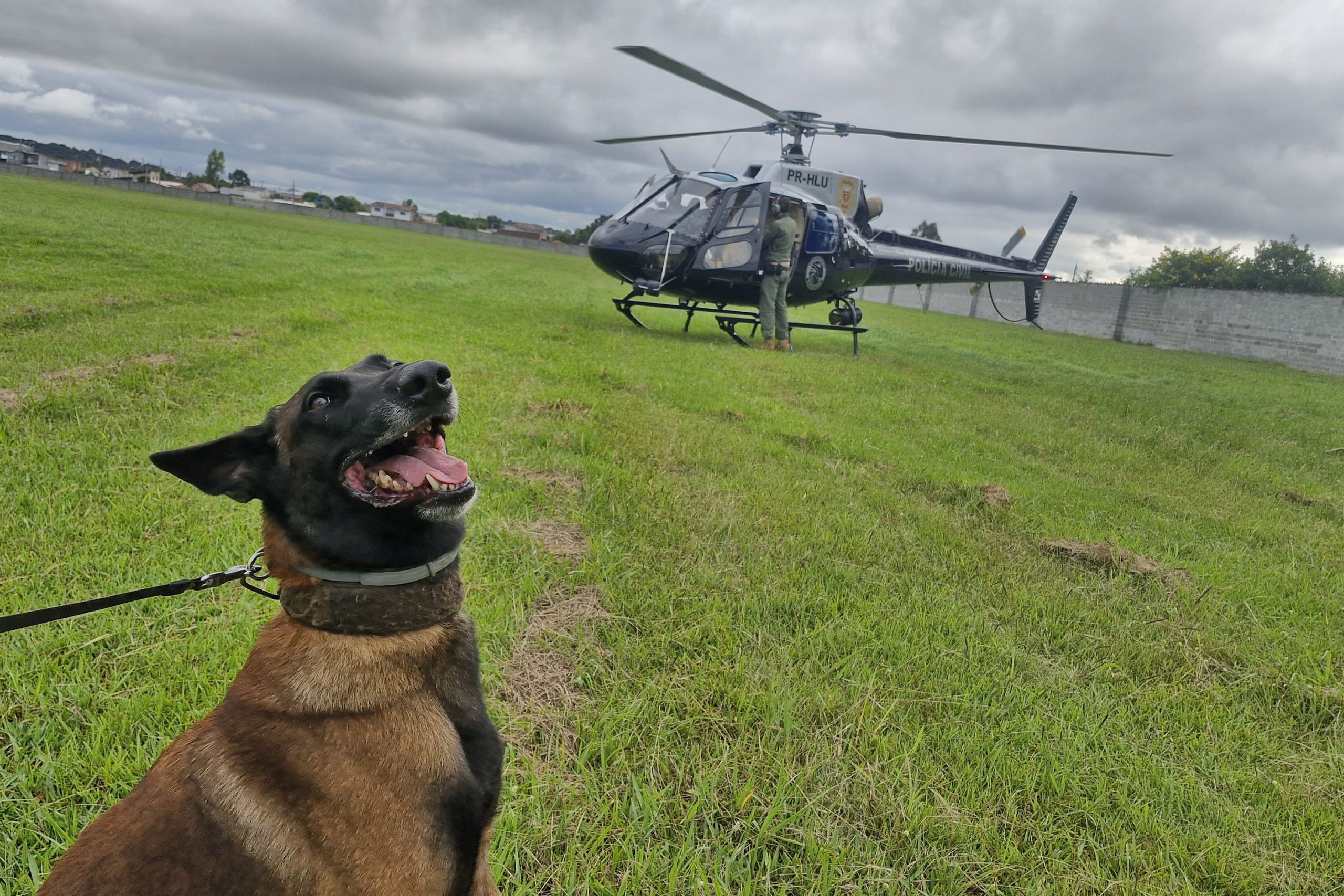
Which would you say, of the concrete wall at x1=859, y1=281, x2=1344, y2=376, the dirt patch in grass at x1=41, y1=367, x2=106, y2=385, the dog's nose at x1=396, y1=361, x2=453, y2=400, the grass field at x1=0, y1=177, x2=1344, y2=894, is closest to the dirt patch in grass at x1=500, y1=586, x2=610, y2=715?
the grass field at x1=0, y1=177, x2=1344, y2=894

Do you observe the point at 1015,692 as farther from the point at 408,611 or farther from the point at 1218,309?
the point at 1218,309

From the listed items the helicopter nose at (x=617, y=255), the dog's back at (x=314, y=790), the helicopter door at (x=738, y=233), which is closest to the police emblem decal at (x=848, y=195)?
the helicopter door at (x=738, y=233)

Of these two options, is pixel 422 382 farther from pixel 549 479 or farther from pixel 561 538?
pixel 549 479

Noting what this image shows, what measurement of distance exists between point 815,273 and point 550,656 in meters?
11.4

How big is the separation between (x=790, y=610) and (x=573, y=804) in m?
1.47

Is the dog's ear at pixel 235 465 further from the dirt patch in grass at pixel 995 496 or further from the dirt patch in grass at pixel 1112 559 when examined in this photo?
the dirt patch in grass at pixel 995 496

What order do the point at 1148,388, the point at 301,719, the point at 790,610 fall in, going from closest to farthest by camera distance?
the point at 301,719 < the point at 790,610 < the point at 1148,388

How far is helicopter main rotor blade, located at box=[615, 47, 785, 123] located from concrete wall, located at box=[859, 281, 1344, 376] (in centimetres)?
1203

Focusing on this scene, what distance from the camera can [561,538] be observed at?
11.8ft

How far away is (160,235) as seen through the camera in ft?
55.2

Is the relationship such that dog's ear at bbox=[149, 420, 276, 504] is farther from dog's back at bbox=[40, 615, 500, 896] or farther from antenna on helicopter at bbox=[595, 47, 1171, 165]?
antenna on helicopter at bbox=[595, 47, 1171, 165]

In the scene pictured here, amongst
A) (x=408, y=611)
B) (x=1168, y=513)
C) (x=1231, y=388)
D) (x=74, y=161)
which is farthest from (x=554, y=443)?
(x=74, y=161)

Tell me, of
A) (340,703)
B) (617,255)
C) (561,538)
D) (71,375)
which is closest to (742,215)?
(617,255)

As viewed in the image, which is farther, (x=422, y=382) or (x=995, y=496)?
(x=995, y=496)
